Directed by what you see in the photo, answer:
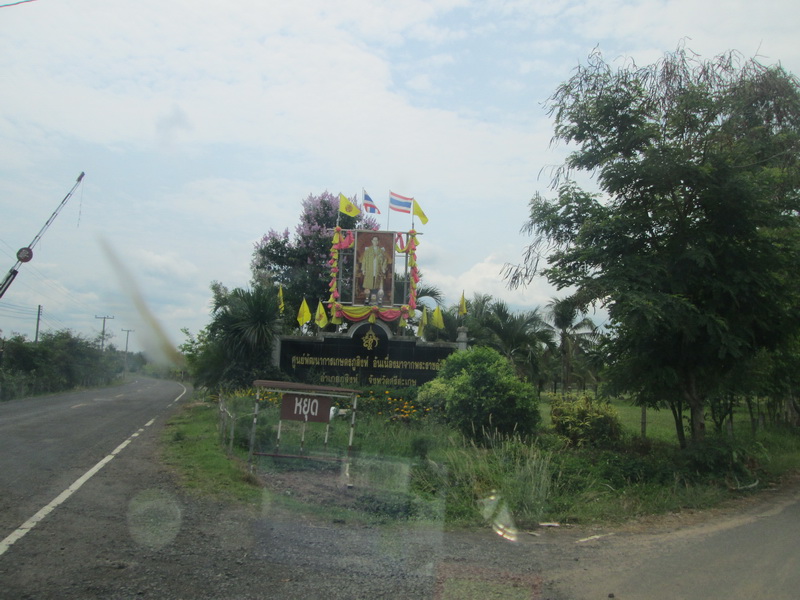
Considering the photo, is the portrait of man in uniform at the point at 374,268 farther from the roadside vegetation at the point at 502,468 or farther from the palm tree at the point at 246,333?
the roadside vegetation at the point at 502,468

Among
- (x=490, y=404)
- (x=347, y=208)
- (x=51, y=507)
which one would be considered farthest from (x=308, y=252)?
(x=51, y=507)

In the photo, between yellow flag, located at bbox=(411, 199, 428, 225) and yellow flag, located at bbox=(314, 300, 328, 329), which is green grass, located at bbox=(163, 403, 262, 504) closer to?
yellow flag, located at bbox=(314, 300, 328, 329)

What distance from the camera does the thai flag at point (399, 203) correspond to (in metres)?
22.9

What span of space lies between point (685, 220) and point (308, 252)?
21.2 metres

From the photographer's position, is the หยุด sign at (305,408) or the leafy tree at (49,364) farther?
the leafy tree at (49,364)

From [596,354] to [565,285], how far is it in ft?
7.78

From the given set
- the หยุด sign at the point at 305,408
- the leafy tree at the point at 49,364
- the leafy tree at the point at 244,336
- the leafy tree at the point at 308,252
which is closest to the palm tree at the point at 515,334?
the leafy tree at the point at 308,252

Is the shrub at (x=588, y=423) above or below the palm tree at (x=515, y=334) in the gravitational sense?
below

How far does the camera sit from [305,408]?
10.2 m

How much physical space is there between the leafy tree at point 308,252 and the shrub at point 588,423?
641 inches

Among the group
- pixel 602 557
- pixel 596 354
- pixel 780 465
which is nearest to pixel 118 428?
pixel 596 354

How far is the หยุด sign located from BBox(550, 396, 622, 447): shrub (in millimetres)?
6508

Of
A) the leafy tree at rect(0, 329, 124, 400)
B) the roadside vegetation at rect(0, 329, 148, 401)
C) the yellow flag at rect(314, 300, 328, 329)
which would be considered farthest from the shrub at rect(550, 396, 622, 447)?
the leafy tree at rect(0, 329, 124, 400)

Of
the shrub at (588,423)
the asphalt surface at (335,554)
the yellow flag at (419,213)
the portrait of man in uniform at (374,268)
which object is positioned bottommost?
the asphalt surface at (335,554)
